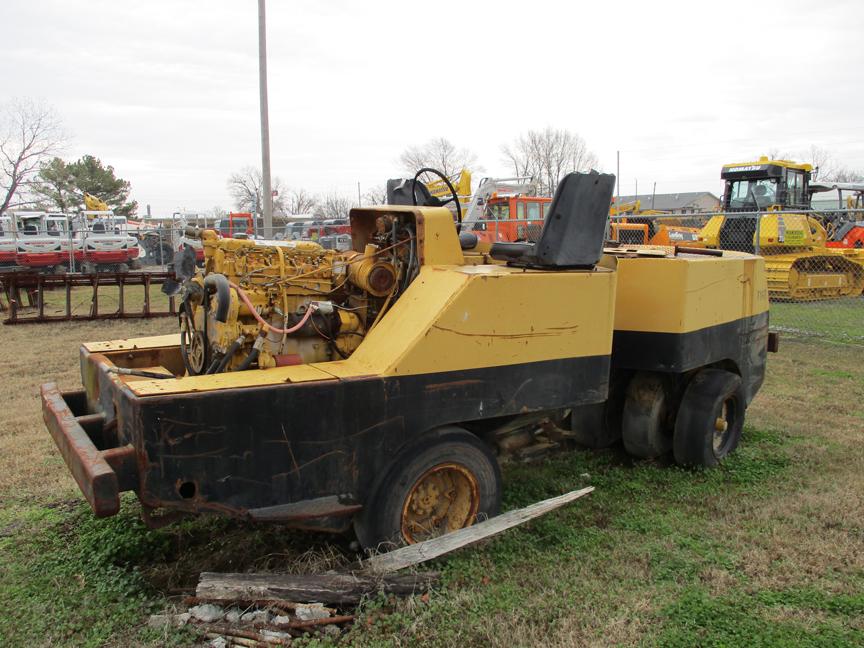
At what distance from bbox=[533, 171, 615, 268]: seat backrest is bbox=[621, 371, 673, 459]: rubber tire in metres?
1.30

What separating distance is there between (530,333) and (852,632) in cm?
200

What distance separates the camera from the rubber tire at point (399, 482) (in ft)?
11.9

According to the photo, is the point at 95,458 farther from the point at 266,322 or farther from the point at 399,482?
the point at 399,482

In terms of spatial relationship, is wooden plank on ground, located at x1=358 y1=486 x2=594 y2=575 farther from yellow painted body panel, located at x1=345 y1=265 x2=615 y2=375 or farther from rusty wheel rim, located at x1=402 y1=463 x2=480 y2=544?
yellow painted body panel, located at x1=345 y1=265 x2=615 y2=375

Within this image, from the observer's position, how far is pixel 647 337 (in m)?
4.90

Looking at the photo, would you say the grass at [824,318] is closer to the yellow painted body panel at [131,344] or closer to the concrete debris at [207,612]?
the yellow painted body panel at [131,344]

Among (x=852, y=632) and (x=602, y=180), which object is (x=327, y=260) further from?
(x=852, y=632)

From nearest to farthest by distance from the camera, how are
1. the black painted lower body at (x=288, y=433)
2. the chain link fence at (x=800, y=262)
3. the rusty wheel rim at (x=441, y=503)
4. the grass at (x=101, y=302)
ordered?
the black painted lower body at (x=288, y=433), the rusty wheel rim at (x=441, y=503), the chain link fence at (x=800, y=262), the grass at (x=101, y=302)

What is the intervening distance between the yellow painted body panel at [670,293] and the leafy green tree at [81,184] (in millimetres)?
49377

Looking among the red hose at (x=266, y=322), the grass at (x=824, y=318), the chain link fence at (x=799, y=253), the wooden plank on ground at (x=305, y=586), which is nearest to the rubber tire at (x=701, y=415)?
the wooden plank on ground at (x=305, y=586)

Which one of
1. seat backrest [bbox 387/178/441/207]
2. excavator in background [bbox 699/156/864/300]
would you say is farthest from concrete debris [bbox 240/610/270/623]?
excavator in background [bbox 699/156/864/300]

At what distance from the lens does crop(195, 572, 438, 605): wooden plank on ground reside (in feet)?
10.8

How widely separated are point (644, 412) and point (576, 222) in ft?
5.50

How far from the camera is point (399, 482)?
364 centimetres
